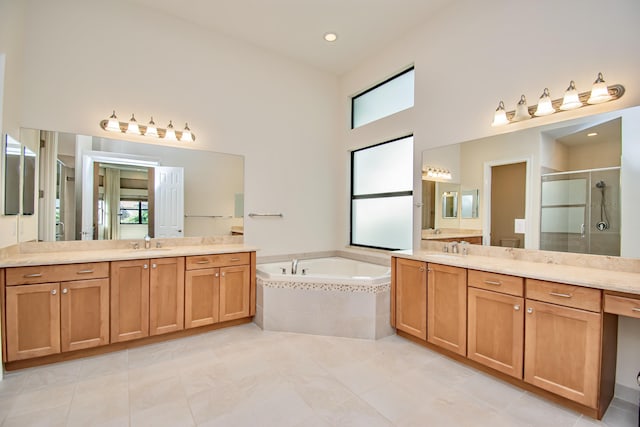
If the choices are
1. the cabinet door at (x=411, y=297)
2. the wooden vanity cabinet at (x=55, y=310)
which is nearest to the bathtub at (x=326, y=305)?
the cabinet door at (x=411, y=297)

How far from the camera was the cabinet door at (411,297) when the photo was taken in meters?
2.65

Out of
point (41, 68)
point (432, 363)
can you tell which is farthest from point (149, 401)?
point (41, 68)

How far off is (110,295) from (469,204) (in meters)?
3.27

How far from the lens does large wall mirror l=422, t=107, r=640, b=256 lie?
1.97 meters

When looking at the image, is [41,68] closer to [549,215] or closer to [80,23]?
[80,23]

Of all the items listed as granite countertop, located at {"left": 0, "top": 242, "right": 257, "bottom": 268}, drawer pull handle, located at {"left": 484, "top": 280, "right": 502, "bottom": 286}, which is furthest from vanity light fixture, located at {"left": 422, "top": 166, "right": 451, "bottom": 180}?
granite countertop, located at {"left": 0, "top": 242, "right": 257, "bottom": 268}

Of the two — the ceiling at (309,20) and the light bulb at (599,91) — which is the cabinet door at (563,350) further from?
the ceiling at (309,20)

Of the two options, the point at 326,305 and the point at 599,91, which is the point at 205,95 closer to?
the point at 326,305

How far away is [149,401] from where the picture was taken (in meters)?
1.89

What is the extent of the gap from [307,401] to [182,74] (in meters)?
3.33

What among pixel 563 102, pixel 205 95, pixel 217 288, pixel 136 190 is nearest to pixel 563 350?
pixel 563 102

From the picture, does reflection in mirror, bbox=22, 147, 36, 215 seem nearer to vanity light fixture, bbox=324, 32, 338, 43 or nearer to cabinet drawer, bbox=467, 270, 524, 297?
vanity light fixture, bbox=324, 32, 338, 43

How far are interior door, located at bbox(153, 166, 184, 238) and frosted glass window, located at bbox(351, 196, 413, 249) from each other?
2.30 metres

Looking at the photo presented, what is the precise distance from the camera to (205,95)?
338 cm
